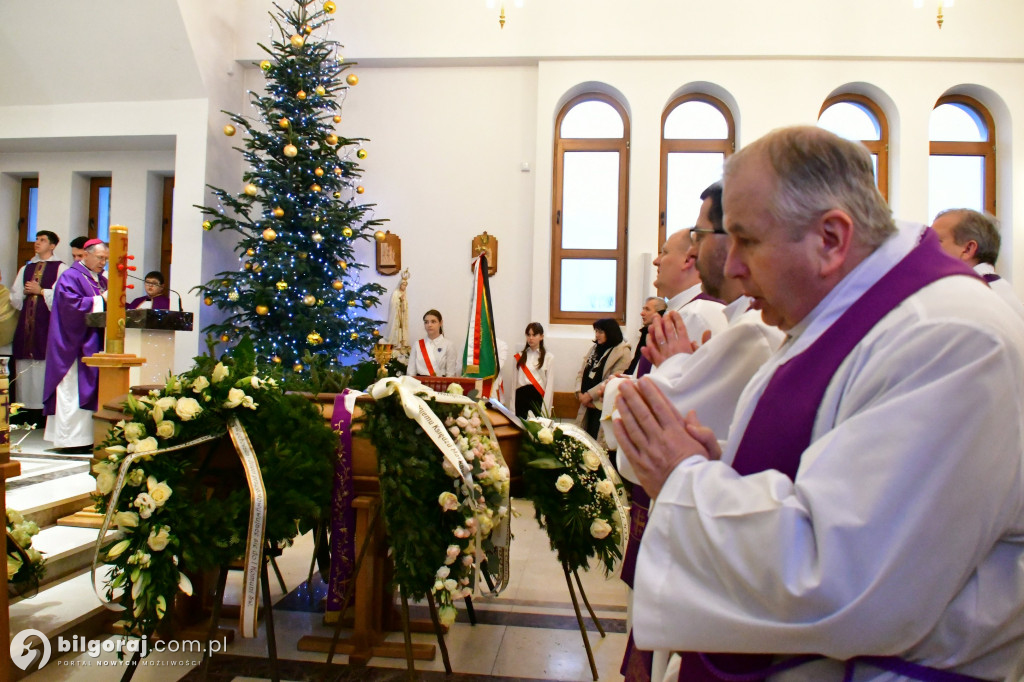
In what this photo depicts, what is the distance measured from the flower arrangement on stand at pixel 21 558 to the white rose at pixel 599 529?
2.14m

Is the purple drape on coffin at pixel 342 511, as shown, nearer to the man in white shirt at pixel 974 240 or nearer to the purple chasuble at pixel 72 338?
the man in white shirt at pixel 974 240

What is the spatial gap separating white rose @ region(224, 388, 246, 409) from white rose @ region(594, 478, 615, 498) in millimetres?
1265

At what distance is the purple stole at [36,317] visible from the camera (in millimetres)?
7398

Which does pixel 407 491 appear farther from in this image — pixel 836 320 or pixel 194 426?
pixel 836 320

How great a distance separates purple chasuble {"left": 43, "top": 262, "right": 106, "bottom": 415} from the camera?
256 inches

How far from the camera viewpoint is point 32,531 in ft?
8.76

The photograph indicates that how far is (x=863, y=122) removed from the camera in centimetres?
802

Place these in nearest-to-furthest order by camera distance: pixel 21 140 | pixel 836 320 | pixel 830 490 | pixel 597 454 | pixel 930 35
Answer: pixel 830 490
pixel 836 320
pixel 597 454
pixel 930 35
pixel 21 140

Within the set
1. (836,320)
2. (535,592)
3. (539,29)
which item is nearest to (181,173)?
(539,29)

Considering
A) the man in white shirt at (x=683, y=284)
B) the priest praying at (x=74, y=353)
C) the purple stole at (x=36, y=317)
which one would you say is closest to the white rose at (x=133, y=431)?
the man in white shirt at (x=683, y=284)

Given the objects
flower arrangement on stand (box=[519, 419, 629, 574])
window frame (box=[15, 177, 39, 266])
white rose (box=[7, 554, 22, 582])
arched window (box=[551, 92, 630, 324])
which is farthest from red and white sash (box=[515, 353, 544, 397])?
window frame (box=[15, 177, 39, 266])

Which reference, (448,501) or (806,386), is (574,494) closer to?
(448,501)

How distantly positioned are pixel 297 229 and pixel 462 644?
5068mm

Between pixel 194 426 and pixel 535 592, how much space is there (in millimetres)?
2056
